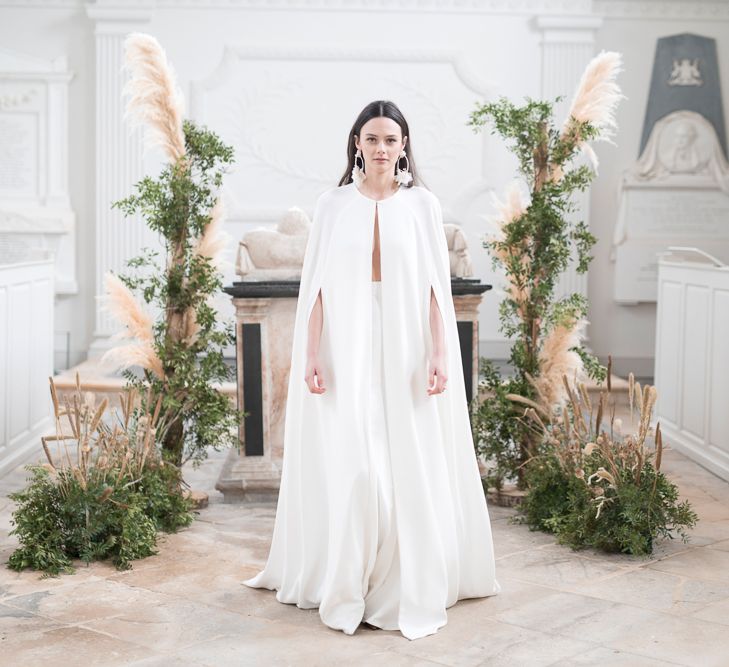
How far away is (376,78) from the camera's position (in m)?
11.0

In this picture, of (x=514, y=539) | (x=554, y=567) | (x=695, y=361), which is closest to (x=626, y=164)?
(x=695, y=361)

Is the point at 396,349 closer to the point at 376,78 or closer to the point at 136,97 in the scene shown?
the point at 136,97

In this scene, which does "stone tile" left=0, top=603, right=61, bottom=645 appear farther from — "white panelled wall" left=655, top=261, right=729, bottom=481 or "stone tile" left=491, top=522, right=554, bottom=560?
"white panelled wall" left=655, top=261, right=729, bottom=481

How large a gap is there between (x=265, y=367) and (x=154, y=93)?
1.64m

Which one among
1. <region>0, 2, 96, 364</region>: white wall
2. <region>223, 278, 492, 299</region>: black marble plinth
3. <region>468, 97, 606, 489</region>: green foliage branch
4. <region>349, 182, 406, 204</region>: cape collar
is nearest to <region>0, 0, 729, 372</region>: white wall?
<region>0, 2, 96, 364</region>: white wall

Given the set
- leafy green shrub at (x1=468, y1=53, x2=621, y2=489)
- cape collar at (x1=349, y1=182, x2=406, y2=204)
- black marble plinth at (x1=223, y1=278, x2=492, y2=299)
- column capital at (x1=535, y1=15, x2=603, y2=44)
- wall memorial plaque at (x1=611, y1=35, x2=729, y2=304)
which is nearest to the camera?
cape collar at (x1=349, y1=182, x2=406, y2=204)

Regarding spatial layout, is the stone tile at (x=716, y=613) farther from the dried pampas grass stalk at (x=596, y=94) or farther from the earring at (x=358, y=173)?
the dried pampas grass stalk at (x=596, y=94)

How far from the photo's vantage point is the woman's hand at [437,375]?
4223 millimetres

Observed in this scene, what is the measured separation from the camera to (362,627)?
413cm

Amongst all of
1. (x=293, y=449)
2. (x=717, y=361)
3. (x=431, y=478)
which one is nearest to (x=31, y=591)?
(x=293, y=449)

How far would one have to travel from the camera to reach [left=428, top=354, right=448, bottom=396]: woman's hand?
422 centimetres

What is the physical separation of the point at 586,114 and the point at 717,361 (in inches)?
73.0

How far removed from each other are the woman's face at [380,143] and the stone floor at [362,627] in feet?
5.64

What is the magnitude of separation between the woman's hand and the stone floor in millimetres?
866
